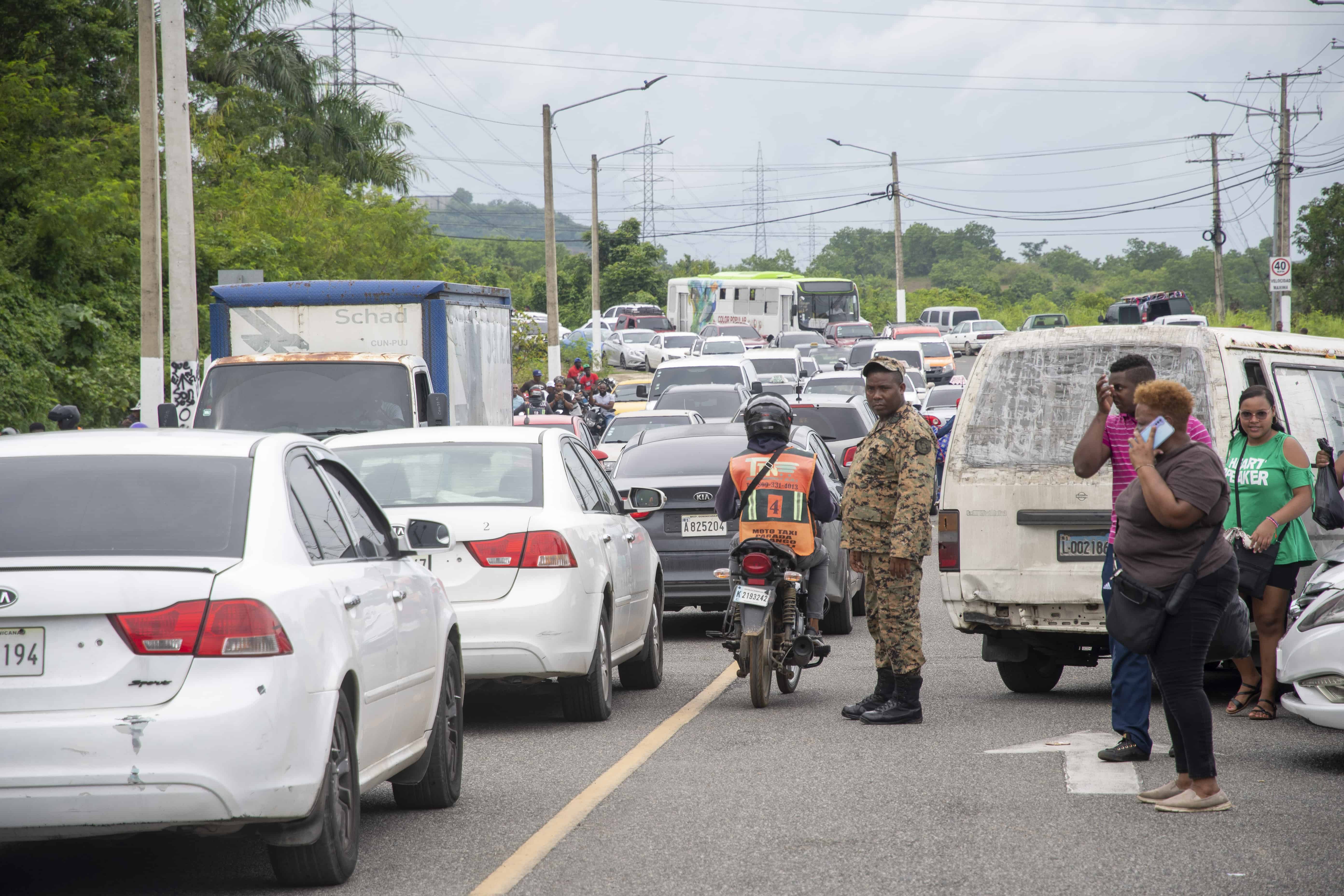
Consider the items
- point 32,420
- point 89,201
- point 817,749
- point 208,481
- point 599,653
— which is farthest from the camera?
point 89,201

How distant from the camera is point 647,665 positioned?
1065cm

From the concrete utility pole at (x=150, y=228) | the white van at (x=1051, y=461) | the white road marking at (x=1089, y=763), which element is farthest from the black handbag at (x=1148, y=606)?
the concrete utility pole at (x=150, y=228)

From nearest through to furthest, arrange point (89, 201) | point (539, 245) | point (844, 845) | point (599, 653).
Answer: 1. point (844, 845)
2. point (599, 653)
3. point (89, 201)
4. point (539, 245)

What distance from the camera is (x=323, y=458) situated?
6332mm

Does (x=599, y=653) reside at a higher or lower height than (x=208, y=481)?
lower

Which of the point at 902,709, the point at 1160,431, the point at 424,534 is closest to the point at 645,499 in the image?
the point at 902,709

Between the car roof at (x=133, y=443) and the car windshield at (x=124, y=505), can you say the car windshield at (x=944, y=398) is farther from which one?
the car windshield at (x=124, y=505)

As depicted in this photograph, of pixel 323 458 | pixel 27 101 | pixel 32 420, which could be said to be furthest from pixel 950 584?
pixel 27 101

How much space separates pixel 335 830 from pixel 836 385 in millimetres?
25200

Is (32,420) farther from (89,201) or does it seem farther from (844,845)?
(844,845)

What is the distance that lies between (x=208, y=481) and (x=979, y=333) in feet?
204

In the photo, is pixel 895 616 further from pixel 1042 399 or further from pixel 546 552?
pixel 546 552

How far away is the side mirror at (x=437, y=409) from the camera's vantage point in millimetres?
14820

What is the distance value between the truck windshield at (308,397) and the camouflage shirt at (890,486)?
21.7 feet
